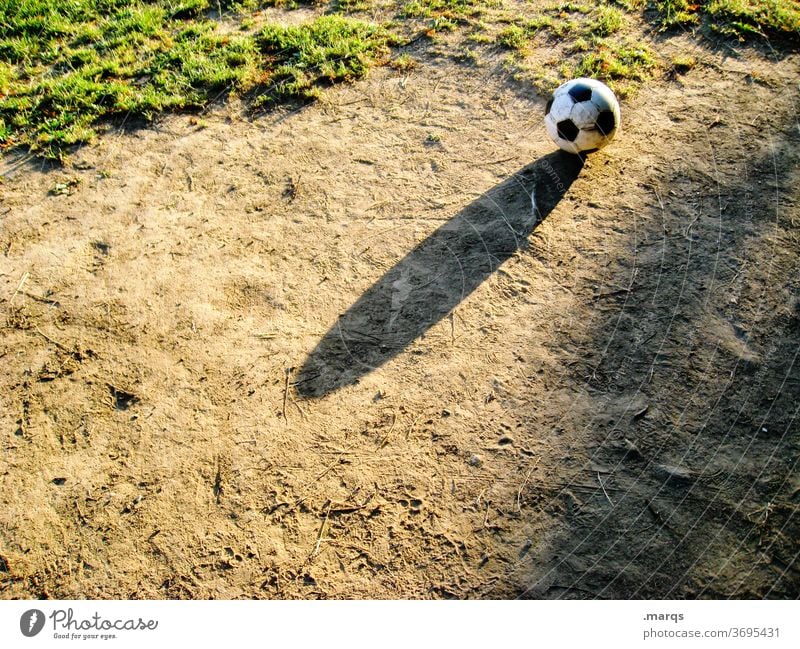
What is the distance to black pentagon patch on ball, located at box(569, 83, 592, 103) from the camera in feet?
18.1

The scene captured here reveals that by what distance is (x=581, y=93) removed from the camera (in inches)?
217

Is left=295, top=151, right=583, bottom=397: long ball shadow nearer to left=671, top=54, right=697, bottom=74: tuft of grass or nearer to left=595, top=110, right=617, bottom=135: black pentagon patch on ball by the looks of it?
left=595, top=110, right=617, bottom=135: black pentagon patch on ball

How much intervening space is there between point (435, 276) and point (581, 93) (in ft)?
6.69

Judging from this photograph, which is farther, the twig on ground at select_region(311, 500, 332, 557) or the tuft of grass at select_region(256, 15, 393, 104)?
the tuft of grass at select_region(256, 15, 393, 104)

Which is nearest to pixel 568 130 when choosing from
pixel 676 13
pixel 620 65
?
pixel 620 65

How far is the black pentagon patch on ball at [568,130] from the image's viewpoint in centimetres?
558

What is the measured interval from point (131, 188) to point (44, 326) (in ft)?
5.43

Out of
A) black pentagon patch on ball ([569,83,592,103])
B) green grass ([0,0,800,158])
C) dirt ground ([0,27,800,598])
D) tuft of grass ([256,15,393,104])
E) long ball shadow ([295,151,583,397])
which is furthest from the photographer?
tuft of grass ([256,15,393,104])

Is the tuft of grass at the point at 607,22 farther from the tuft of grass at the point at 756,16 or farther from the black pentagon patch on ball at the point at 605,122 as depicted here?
the black pentagon patch on ball at the point at 605,122

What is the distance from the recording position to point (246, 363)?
15.9 ft

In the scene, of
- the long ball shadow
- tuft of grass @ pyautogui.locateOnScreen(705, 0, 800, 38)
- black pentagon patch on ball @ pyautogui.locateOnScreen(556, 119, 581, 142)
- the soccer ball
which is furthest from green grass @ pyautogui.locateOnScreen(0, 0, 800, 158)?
the long ball shadow

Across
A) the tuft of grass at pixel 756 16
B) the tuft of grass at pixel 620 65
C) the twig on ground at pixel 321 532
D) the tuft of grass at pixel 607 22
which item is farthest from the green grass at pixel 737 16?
the twig on ground at pixel 321 532
